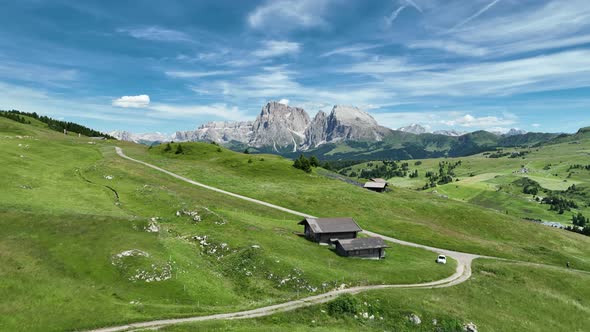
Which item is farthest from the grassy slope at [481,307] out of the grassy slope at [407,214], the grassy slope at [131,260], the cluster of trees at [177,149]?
the cluster of trees at [177,149]

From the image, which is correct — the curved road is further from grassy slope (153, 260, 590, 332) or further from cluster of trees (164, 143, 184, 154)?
cluster of trees (164, 143, 184, 154)

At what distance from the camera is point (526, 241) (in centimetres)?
10769

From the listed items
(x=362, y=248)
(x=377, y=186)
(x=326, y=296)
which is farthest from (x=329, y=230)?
(x=377, y=186)

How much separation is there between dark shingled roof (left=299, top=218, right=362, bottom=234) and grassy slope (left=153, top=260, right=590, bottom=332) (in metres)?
24.3

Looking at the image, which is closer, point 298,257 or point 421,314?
point 421,314

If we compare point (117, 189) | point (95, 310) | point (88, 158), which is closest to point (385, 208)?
point (117, 189)

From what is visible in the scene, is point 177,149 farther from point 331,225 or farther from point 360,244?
point 360,244

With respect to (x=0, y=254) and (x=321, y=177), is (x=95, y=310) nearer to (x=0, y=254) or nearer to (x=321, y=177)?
(x=0, y=254)

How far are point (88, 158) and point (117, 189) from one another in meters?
55.0

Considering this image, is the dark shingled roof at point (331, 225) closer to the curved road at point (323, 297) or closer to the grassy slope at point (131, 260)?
the grassy slope at point (131, 260)

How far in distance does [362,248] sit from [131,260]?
4332cm

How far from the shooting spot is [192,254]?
54.8 metres

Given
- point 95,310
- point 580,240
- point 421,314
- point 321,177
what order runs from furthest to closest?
1. point 321,177
2. point 580,240
3. point 421,314
4. point 95,310

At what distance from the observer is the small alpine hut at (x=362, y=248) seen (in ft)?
228
